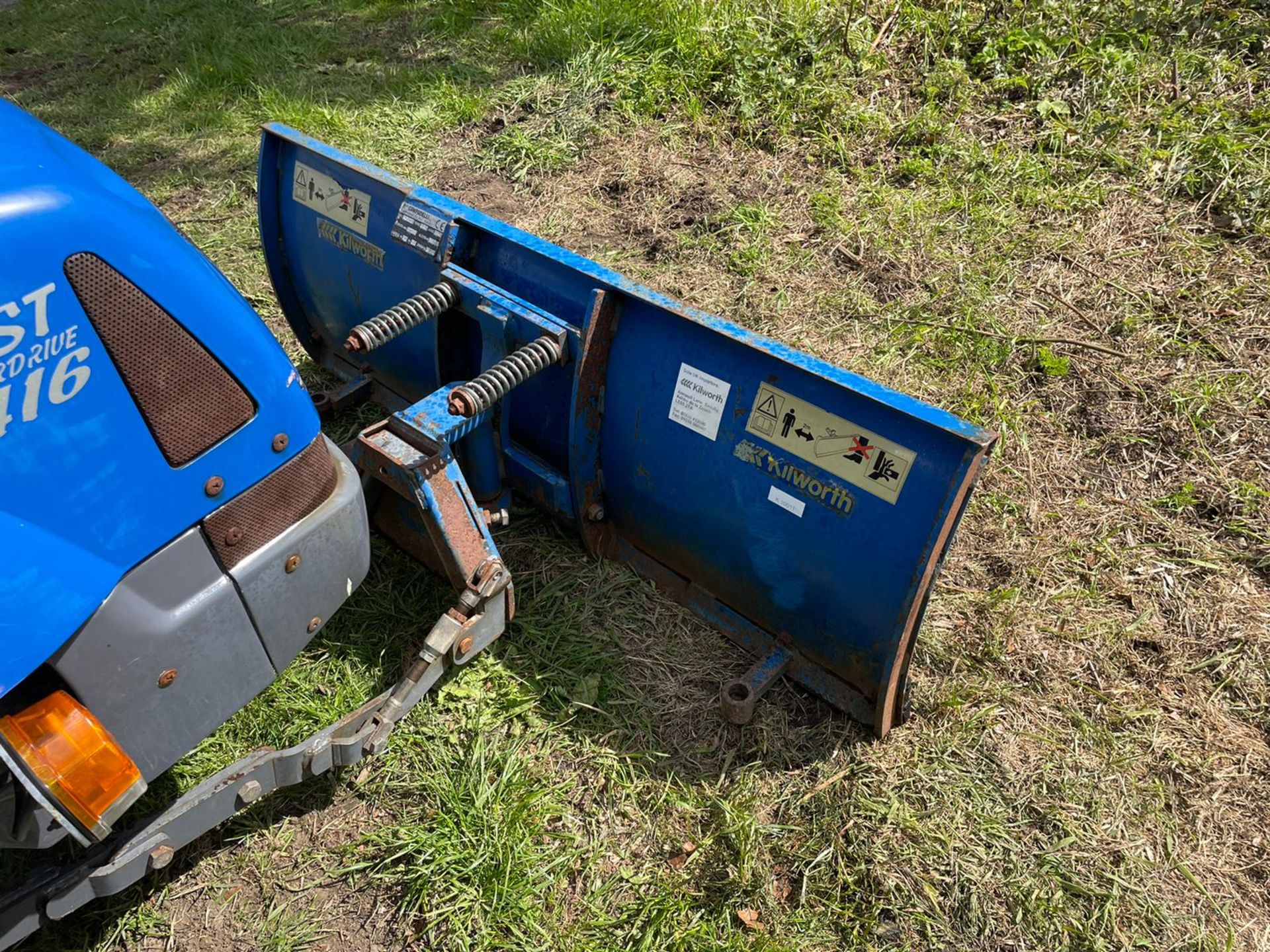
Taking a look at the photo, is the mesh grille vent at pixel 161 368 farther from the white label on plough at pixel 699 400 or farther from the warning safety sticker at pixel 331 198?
the warning safety sticker at pixel 331 198

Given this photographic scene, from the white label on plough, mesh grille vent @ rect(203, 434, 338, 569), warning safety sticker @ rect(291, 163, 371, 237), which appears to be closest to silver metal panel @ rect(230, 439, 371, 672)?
mesh grille vent @ rect(203, 434, 338, 569)

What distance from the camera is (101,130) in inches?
207

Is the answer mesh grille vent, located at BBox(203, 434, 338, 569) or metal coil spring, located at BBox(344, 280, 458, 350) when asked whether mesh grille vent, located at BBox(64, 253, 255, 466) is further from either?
metal coil spring, located at BBox(344, 280, 458, 350)

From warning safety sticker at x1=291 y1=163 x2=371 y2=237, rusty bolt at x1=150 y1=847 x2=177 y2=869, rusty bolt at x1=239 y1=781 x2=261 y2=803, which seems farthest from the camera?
warning safety sticker at x1=291 y1=163 x2=371 y2=237

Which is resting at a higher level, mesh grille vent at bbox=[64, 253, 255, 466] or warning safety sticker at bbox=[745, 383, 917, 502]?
mesh grille vent at bbox=[64, 253, 255, 466]

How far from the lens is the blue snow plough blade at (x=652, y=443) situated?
6.93 feet

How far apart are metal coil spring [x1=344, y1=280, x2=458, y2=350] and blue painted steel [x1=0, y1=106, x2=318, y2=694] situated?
678 mm

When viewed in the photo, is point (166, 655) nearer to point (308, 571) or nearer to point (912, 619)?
point (308, 571)

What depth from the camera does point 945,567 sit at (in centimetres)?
295

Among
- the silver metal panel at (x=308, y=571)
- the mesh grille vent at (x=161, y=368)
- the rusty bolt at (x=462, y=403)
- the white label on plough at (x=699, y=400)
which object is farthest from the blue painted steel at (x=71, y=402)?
the white label on plough at (x=699, y=400)

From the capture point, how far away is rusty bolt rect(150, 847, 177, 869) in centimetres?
192

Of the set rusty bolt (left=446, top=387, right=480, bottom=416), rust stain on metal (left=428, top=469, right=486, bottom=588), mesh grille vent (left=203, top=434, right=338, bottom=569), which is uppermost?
rusty bolt (left=446, top=387, right=480, bottom=416)

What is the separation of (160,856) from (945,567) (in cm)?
227

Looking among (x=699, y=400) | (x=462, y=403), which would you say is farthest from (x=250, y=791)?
(x=699, y=400)
